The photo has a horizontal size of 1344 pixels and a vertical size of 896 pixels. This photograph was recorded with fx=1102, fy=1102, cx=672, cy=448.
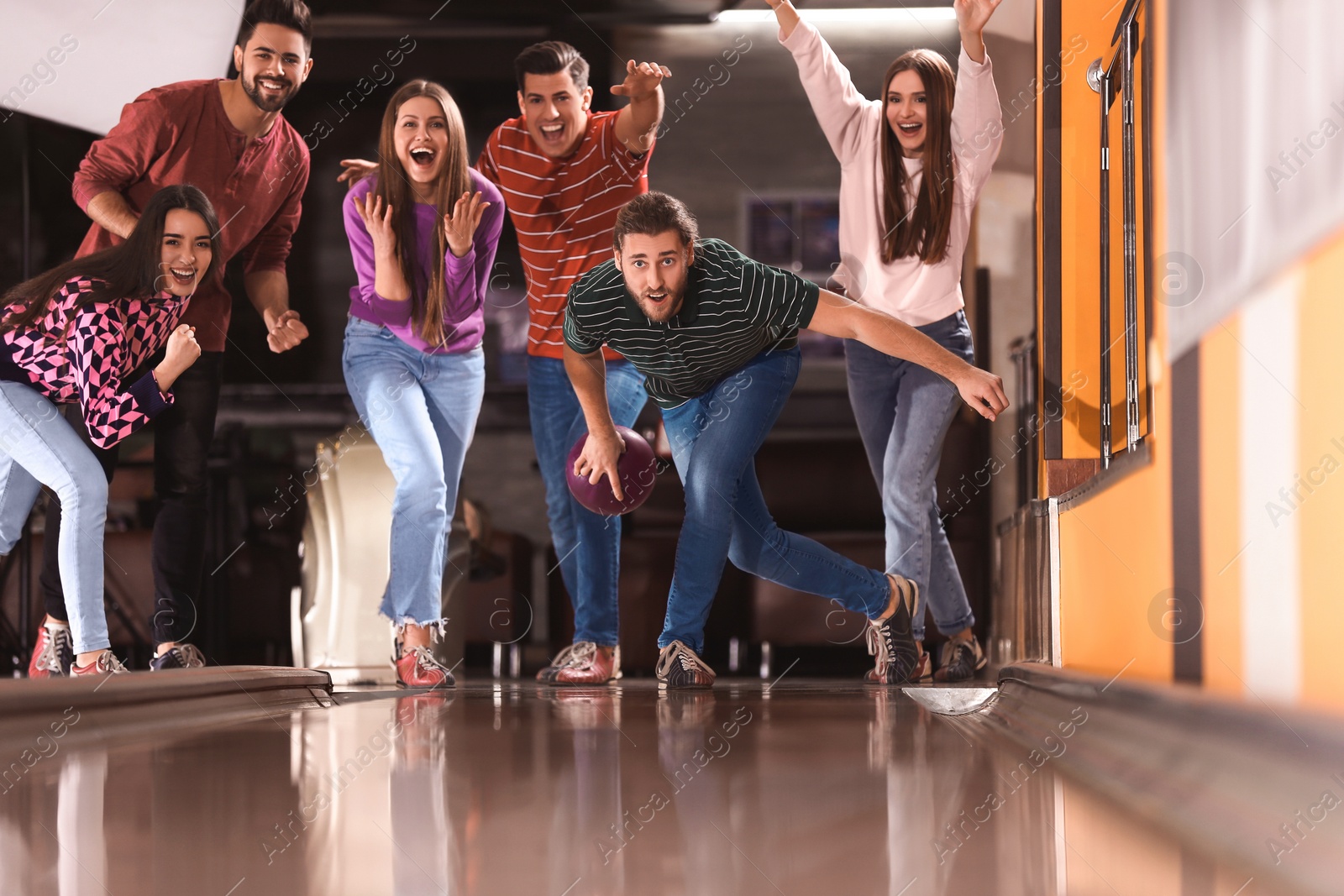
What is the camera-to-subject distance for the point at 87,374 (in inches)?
114

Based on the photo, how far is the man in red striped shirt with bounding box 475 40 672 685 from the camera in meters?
3.05

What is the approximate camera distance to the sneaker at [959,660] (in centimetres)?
297

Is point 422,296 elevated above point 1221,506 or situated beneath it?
elevated above

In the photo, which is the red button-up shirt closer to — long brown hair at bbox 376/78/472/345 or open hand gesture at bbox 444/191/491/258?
long brown hair at bbox 376/78/472/345

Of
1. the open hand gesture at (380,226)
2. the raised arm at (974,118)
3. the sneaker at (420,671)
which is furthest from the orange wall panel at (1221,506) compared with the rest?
the open hand gesture at (380,226)

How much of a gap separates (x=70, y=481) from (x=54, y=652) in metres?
0.60

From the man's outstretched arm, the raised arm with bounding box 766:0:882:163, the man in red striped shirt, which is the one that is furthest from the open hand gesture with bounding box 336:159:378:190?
the raised arm with bounding box 766:0:882:163

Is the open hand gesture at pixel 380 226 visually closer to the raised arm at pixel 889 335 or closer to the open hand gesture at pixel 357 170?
the open hand gesture at pixel 357 170

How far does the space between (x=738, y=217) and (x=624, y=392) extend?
1857 millimetres

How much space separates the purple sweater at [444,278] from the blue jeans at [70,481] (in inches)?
31.7

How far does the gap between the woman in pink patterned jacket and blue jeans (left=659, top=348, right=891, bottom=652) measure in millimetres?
1504

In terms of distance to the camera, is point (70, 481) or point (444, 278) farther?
point (444, 278)

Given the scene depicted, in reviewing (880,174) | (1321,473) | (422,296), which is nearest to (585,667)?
(422,296)

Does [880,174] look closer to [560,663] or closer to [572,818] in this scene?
[560,663]
